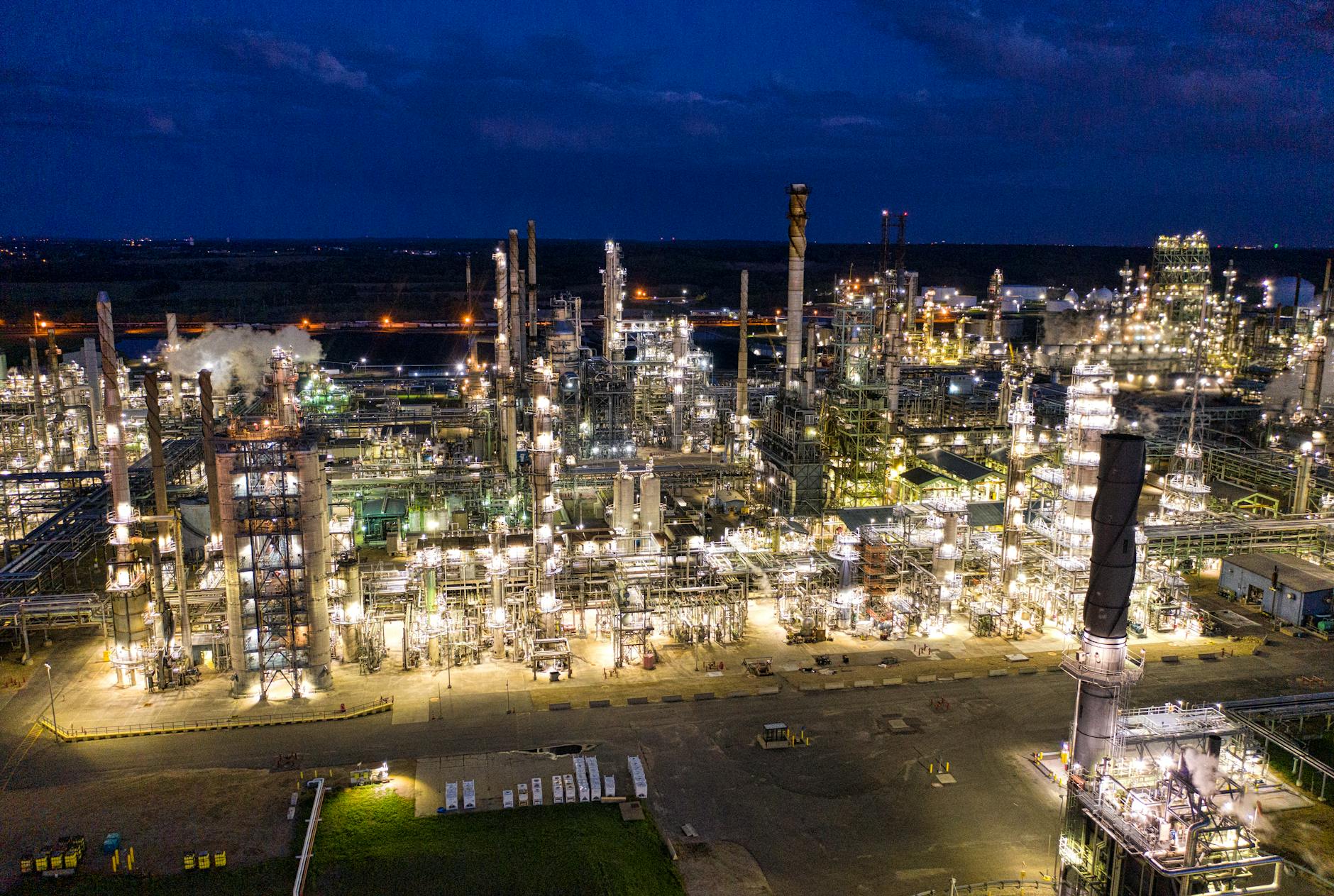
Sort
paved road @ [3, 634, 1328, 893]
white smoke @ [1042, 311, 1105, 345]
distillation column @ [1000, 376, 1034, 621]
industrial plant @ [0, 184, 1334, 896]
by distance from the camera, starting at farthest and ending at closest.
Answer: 1. white smoke @ [1042, 311, 1105, 345]
2. distillation column @ [1000, 376, 1034, 621]
3. paved road @ [3, 634, 1328, 893]
4. industrial plant @ [0, 184, 1334, 896]

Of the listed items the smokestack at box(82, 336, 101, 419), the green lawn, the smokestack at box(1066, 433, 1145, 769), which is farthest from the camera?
the smokestack at box(82, 336, 101, 419)

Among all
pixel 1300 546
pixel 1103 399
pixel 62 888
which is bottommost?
pixel 62 888

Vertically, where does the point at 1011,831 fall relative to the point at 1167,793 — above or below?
below

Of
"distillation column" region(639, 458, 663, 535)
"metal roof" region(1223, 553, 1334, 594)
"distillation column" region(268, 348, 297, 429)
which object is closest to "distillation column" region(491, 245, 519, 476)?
"distillation column" region(639, 458, 663, 535)

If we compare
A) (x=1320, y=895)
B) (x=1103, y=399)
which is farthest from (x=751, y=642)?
(x=1320, y=895)

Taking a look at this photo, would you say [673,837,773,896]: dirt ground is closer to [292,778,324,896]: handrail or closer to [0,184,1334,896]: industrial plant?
[0,184,1334,896]: industrial plant

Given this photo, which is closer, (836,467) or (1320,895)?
(1320,895)

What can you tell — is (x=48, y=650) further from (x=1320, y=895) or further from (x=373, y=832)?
(x=1320, y=895)
